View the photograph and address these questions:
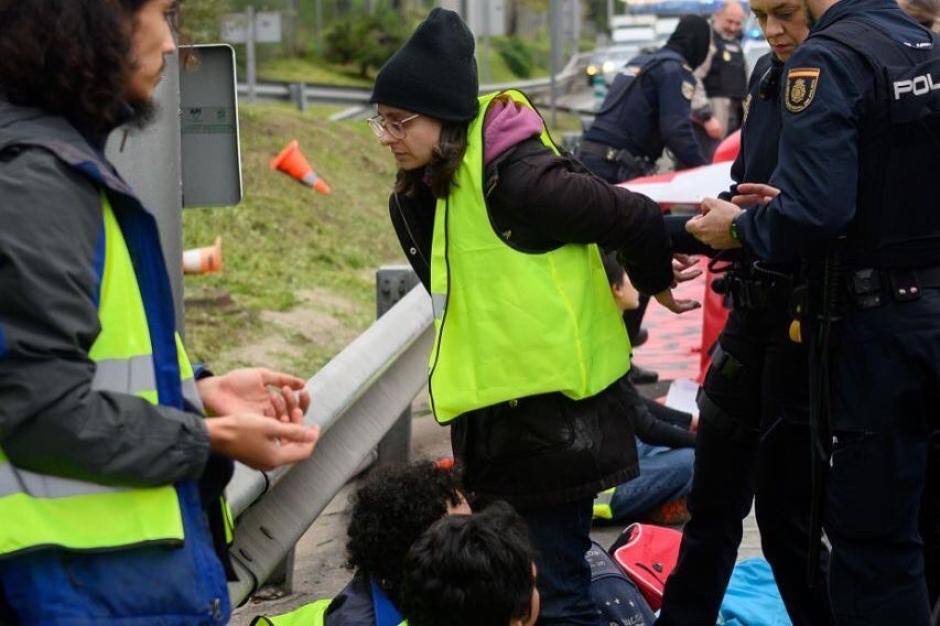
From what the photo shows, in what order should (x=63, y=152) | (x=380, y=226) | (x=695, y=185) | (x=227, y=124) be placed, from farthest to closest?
(x=380, y=226) → (x=695, y=185) → (x=227, y=124) → (x=63, y=152)

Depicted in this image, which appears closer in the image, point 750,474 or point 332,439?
point 750,474

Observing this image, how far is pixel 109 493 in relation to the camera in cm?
274

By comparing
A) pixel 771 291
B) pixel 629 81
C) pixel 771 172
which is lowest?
pixel 629 81

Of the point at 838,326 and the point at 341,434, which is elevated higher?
the point at 838,326

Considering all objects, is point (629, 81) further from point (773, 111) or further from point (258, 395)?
point (258, 395)

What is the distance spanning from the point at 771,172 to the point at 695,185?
2618 mm

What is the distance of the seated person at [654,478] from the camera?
6.56 m

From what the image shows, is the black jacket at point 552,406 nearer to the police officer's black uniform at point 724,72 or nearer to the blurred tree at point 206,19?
the police officer's black uniform at point 724,72

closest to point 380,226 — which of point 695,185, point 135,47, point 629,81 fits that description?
point 629,81

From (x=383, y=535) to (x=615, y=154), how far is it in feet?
19.9

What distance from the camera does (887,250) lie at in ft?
13.5

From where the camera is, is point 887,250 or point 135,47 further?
point 887,250

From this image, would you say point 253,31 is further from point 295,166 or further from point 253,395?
point 253,395

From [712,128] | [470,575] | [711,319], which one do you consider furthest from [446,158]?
[712,128]
